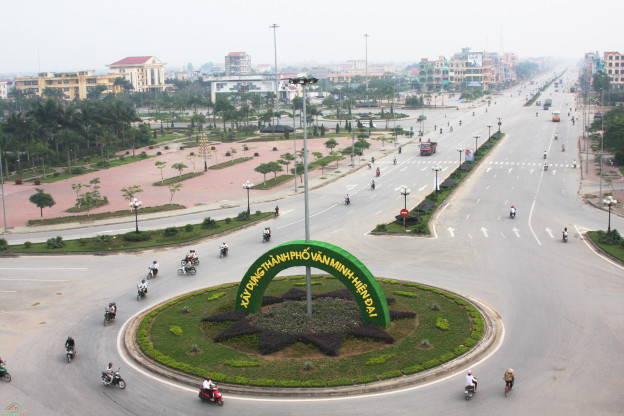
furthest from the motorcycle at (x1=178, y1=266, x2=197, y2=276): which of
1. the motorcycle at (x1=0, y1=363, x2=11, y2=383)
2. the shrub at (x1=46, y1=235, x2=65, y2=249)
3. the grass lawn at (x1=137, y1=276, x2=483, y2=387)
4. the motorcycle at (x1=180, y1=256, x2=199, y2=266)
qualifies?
the motorcycle at (x1=0, y1=363, x2=11, y2=383)

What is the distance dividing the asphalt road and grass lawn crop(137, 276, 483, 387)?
1195 millimetres

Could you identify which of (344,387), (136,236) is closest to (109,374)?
(344,387)

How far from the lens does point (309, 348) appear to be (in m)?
26.6

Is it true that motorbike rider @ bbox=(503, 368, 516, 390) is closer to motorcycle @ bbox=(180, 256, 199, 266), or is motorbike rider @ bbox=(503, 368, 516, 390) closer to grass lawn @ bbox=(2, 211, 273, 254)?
motorcycle @ bbox=(180, 256, 199, 266)

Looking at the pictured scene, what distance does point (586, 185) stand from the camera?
69625 mm

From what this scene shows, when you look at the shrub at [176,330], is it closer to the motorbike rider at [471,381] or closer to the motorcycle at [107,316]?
the motorcycle at [107,316]

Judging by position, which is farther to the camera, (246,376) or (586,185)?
(586,185)

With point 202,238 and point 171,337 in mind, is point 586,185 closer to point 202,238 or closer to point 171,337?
point 202,238

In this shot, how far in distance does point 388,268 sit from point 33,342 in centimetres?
2133

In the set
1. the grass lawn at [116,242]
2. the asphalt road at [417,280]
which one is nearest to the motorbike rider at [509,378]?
the asphalt road at [417,280]

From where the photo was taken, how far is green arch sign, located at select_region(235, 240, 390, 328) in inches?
1088

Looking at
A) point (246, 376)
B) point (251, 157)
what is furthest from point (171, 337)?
point (251, 157)

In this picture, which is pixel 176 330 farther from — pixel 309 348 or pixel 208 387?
pixel 208 387

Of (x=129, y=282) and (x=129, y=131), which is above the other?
(x=129, y=131)
